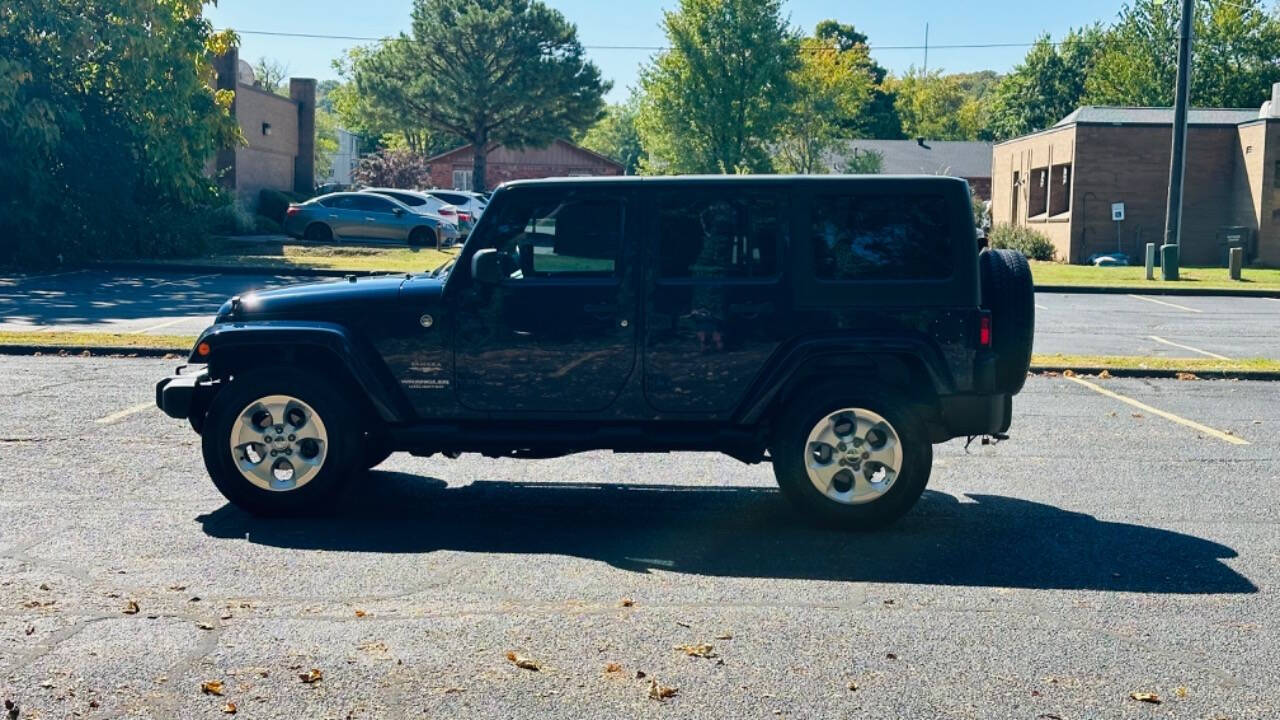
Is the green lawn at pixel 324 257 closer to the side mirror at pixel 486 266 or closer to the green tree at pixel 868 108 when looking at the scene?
the side mirror at pixel 486 266

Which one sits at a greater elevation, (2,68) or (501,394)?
(2,68)

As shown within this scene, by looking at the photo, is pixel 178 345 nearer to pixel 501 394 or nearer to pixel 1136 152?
pixel 501 394

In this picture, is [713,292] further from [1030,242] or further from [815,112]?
[815,112]

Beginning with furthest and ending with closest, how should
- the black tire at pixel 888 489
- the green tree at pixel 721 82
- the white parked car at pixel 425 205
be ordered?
1. the green tree at pixel 721 82
2. the white parked car at pixel 425 205
3. the black tire at pixel 888 489

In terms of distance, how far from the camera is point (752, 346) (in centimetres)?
712

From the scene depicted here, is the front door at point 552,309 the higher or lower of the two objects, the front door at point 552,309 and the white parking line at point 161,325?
the higher

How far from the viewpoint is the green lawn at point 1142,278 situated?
2770cm

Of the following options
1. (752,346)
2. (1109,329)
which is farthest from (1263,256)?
(752,346)

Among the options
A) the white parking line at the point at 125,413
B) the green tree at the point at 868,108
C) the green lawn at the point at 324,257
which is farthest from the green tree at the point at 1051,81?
the white parking line at the point at 125,413

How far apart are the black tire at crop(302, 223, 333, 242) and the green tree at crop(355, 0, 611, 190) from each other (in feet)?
87.0

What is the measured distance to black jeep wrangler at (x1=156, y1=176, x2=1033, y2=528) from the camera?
705 cm

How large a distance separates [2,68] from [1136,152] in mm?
30889

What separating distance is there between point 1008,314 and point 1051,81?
285 feet

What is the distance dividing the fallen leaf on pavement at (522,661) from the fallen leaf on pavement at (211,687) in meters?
1.01
